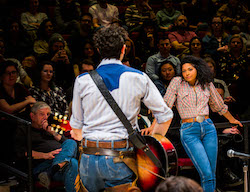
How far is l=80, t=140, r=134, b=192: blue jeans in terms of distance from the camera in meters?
2.52

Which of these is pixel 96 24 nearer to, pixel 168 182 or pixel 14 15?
pixel 14 15

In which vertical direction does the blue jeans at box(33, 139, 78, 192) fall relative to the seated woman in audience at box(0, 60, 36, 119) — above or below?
below

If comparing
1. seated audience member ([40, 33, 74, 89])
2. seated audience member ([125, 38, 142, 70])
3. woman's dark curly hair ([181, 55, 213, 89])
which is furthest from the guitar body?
seated audience member ([125, 38, 142, 70])

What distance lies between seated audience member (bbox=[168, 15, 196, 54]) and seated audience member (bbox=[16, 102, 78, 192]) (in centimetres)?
378

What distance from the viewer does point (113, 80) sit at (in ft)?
8.44

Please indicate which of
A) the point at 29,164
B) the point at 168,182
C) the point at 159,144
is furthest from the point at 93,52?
the point at 168,182

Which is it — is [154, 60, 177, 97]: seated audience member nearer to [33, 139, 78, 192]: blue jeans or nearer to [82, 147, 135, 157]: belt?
[33, 139, 78, 192]: blue jeans

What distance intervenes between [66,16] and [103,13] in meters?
0.82

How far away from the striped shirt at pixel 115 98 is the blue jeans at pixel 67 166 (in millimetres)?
1829

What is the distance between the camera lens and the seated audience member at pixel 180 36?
781cm

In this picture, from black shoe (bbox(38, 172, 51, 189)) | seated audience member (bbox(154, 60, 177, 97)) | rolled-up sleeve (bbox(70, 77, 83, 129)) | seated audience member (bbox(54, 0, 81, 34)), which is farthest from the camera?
seated audience member (bbox(54, 0, 81, 34))

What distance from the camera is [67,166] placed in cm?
446

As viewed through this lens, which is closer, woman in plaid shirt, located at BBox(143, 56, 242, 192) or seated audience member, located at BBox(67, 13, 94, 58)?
woman in plaid shirt, located at BBox(143, 56, 242, 192)

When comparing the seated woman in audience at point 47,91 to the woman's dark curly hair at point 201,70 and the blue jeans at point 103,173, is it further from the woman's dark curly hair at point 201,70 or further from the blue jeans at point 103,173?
the blue jeans at point 103,173
